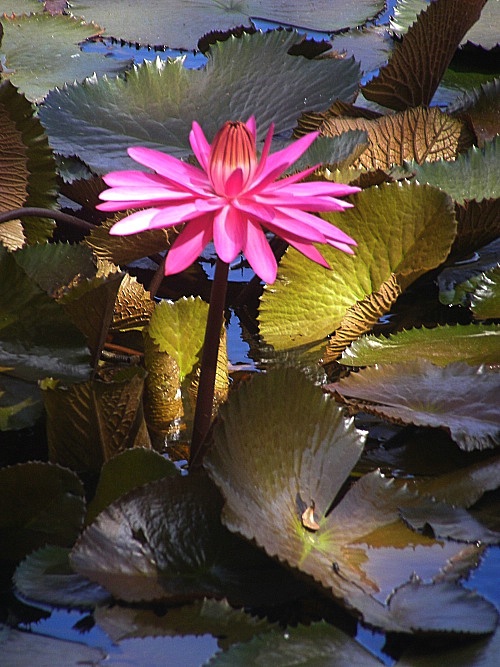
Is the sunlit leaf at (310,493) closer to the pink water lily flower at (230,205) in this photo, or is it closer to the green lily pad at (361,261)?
the pink water lily flower at (230,205)

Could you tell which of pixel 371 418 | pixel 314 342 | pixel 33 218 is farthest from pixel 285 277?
pixel 33 218

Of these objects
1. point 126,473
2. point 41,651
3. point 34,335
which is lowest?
point 41,651

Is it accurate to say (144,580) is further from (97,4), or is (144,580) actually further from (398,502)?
(97,4)

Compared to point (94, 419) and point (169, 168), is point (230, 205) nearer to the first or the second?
point (169, 168)

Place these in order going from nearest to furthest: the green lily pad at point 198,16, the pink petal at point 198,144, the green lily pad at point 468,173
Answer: the pink petal at point 198,144 < the green lily pad at point 468,173 < the green lily pad at point 198,16

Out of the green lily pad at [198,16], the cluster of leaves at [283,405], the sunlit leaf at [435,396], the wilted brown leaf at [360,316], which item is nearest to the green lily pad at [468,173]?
the cluster of leaves at [283,405]

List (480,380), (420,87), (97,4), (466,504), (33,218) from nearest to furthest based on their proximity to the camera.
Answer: (466,504) → (480,380) → (33,218) → (420,87) → (97,4)

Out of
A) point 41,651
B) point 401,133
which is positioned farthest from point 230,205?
point 401,133
